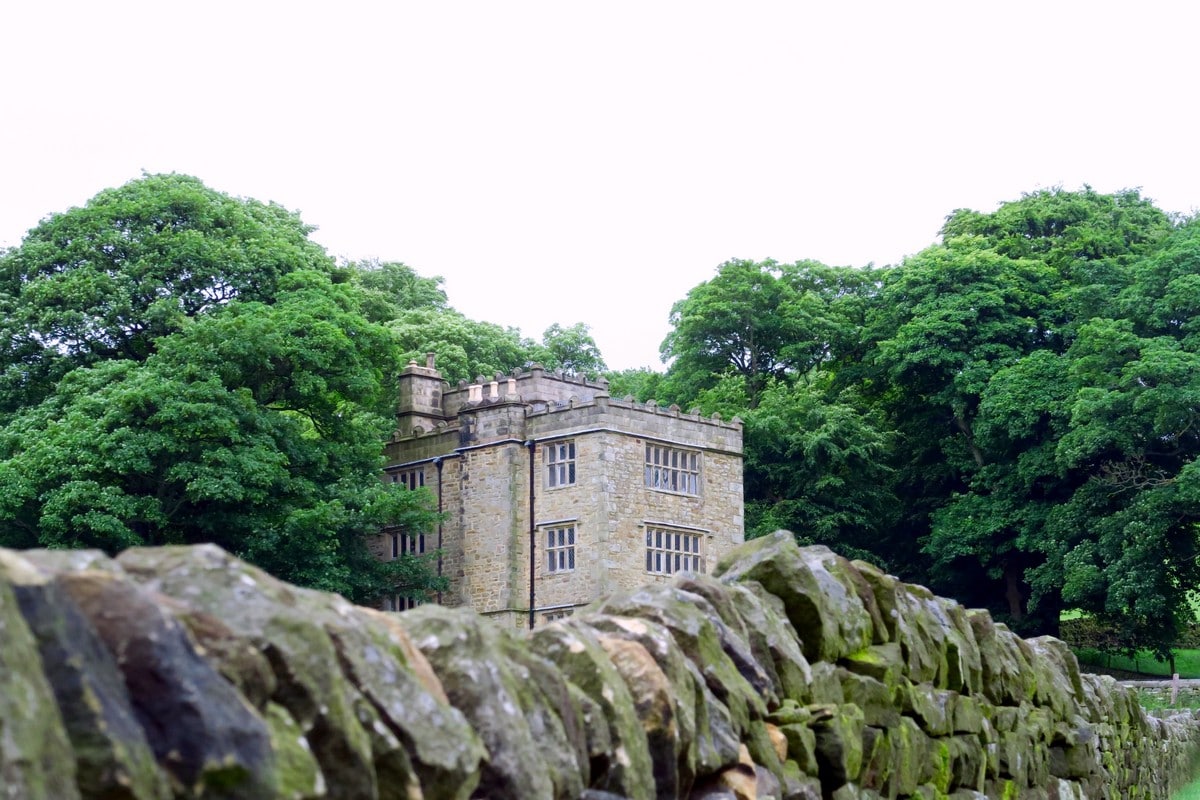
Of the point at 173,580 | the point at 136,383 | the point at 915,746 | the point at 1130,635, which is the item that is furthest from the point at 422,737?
the point at 1130,635

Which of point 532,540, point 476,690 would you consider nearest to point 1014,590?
point 532,540

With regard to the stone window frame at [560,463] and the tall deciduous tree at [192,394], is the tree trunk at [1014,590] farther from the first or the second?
the tall deciduous tree at [192,394]

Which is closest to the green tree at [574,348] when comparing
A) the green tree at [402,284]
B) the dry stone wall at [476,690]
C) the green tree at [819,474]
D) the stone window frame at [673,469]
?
the green tree at [402,284]

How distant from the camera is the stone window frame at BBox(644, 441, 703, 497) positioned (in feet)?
160

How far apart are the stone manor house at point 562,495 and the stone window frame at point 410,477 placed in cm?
5

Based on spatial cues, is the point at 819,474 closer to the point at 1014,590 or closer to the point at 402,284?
the point at 1014,590

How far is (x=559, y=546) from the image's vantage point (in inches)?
1890

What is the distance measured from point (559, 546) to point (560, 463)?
242 cm

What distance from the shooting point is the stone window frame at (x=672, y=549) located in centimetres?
4831

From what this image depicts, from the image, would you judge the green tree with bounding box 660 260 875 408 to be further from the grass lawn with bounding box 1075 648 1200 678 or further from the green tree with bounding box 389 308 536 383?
the grass lawn with bounding box 1075 648 1200 678

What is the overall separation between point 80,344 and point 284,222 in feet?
33.2

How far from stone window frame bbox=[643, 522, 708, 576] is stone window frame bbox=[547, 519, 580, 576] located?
2.13 meters

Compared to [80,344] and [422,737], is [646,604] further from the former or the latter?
[80,344]

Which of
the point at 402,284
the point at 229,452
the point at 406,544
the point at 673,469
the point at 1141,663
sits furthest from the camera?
the point at 402,284
